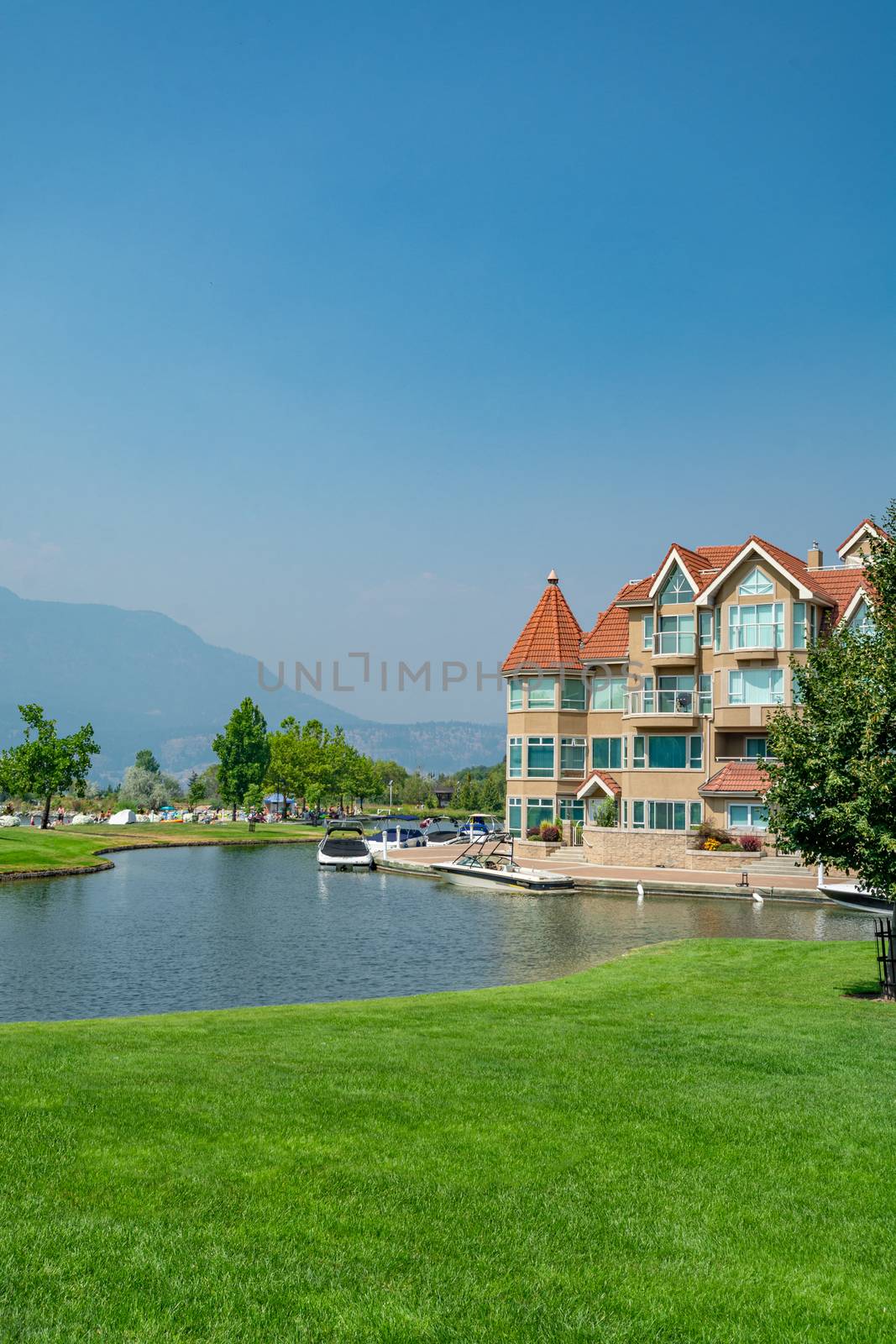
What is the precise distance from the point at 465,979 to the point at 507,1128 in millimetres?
15795

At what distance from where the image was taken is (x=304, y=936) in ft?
110

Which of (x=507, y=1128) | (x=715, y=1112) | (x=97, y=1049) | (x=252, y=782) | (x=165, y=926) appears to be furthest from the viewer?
(x=252, y=782)

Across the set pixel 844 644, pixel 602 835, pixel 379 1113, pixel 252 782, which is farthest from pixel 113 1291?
pixel 252 782

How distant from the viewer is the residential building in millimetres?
51000

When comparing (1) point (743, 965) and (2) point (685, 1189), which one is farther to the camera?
(1) point (743, 965)

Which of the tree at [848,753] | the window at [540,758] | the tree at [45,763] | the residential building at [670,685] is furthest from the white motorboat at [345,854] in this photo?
the tree at [848,753]

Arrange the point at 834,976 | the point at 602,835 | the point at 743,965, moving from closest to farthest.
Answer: the point at 834,976 < the point at 743,965 < the point at 602,835

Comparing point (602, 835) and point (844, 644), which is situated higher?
point (844, 644)

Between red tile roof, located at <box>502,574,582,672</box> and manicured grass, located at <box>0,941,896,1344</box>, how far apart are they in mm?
46726

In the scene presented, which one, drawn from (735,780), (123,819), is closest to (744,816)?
(735,780)

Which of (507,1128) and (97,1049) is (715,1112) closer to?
(507,1128)

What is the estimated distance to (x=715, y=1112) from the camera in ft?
35.3

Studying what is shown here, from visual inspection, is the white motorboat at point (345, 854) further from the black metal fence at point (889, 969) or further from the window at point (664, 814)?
the black metal fence at point (889, 969)

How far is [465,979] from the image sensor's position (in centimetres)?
2544
